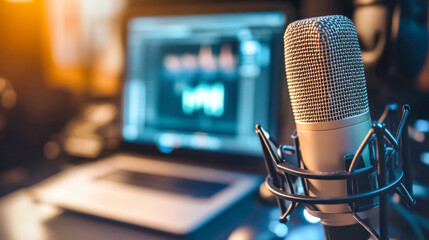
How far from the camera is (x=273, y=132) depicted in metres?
0.63

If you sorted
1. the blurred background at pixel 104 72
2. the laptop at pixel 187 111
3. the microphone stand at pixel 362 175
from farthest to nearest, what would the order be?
1. the laptop at pixel 187 111
2. the blurred background at pixel 104 72
3. the microphone stand at pixel 362 175

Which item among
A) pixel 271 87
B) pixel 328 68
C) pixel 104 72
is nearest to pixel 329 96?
pixel 328 68

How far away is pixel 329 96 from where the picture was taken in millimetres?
260

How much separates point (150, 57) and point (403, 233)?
583 millimetres

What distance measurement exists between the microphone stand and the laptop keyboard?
0.28 metres

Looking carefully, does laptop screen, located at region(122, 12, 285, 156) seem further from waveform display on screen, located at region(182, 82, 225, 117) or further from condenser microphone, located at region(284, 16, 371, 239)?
condenser microphone, located at region(284, 16, 371, 239)

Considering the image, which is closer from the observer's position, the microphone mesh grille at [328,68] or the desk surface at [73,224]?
the microphone mesh grille at [328,68]

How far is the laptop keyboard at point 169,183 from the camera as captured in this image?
1.89ft

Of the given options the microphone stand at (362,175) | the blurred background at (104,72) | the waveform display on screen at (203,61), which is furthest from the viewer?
the waveform display on screen at (203,61)

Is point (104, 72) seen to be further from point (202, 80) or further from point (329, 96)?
point (329, 96)

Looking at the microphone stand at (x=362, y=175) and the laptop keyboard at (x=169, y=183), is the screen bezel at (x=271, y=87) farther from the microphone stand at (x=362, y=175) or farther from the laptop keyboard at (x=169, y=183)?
the microphone stand at (x=362, y=175)

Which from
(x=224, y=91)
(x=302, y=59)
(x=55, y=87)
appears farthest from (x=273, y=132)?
(x=55, y=87)

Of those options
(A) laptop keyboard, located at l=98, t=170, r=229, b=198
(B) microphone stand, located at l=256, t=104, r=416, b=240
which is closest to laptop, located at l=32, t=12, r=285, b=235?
(A) laptop keyboard, located at l=98, t=170, r=229, b=198

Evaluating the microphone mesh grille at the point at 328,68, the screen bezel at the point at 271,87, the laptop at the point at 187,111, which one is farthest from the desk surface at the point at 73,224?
the microphone mesh grille at the point at 328,68
